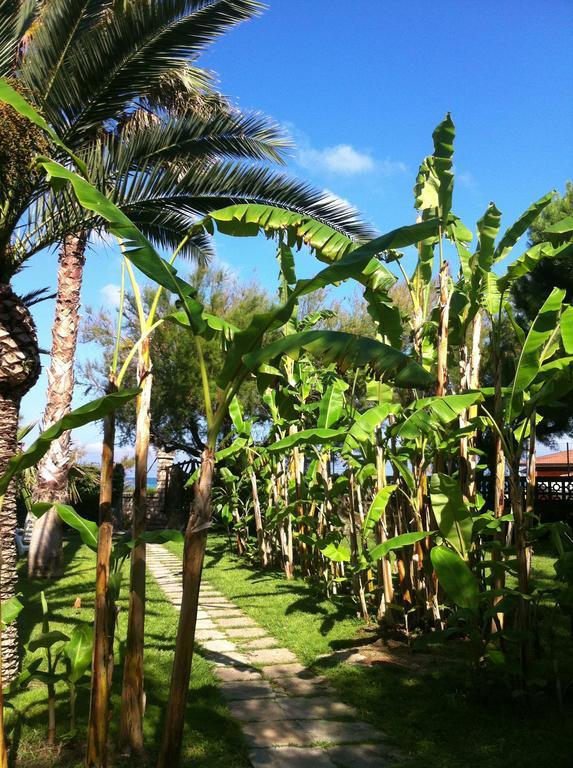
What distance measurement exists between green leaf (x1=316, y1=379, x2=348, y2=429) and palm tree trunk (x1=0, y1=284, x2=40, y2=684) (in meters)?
2.51

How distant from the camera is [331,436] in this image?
4.68m

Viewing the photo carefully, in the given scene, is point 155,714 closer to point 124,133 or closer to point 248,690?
Answer: point 248,690

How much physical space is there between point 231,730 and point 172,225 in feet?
15.7

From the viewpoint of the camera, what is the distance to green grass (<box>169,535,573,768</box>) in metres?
3.53

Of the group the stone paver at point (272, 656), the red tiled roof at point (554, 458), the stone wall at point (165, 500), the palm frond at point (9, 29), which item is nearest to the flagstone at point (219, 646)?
the stone paver at point (272, 656)

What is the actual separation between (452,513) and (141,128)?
4.40 m

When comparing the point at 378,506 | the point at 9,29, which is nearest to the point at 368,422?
the point at 378,506

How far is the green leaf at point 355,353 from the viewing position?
325 cm

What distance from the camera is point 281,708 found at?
4.31 meters

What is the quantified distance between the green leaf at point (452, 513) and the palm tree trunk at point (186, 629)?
5.87ft

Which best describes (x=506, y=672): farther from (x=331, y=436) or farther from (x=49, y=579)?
(x=49, y=579)

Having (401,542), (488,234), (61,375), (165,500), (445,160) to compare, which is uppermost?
(445,160)

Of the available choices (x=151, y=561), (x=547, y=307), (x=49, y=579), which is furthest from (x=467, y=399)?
(x=151, y=561)

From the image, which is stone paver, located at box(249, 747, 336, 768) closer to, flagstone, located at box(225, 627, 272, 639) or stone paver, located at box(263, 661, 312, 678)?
stone paver, located at box(263, 661, 312, 678)
